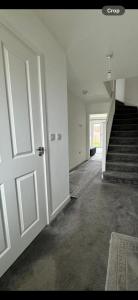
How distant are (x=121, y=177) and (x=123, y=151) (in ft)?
3.12

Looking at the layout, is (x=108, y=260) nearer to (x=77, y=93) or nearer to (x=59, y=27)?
(x=59, y=27)

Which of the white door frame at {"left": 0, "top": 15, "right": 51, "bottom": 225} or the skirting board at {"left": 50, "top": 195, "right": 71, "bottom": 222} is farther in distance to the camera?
the skirting board at {"left": 50, "top": 195, "right": 71, "bottom": 222}

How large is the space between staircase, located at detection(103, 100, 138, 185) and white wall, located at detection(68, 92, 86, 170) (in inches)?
42.5

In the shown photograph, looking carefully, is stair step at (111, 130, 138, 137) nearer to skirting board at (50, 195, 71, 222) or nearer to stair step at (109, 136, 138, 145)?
stair step at (109, 136, 138, 145)

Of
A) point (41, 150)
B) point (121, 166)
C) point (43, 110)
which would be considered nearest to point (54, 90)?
point (43, 110)

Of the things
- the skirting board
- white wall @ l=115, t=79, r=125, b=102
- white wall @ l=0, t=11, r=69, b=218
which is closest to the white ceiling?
white wall @ l=0, t=11, r=69, b=218

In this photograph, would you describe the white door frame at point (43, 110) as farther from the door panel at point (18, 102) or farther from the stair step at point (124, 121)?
the stair step at point (124, 121)

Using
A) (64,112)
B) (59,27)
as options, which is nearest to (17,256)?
(64,112)

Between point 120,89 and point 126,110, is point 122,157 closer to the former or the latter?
point 126,110

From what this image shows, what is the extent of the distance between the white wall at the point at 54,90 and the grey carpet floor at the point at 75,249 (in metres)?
0.35

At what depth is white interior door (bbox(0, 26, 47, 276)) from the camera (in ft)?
3.80

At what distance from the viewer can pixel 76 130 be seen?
14.9 feet

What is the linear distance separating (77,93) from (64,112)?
2.39m

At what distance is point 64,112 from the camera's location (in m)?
2.10
